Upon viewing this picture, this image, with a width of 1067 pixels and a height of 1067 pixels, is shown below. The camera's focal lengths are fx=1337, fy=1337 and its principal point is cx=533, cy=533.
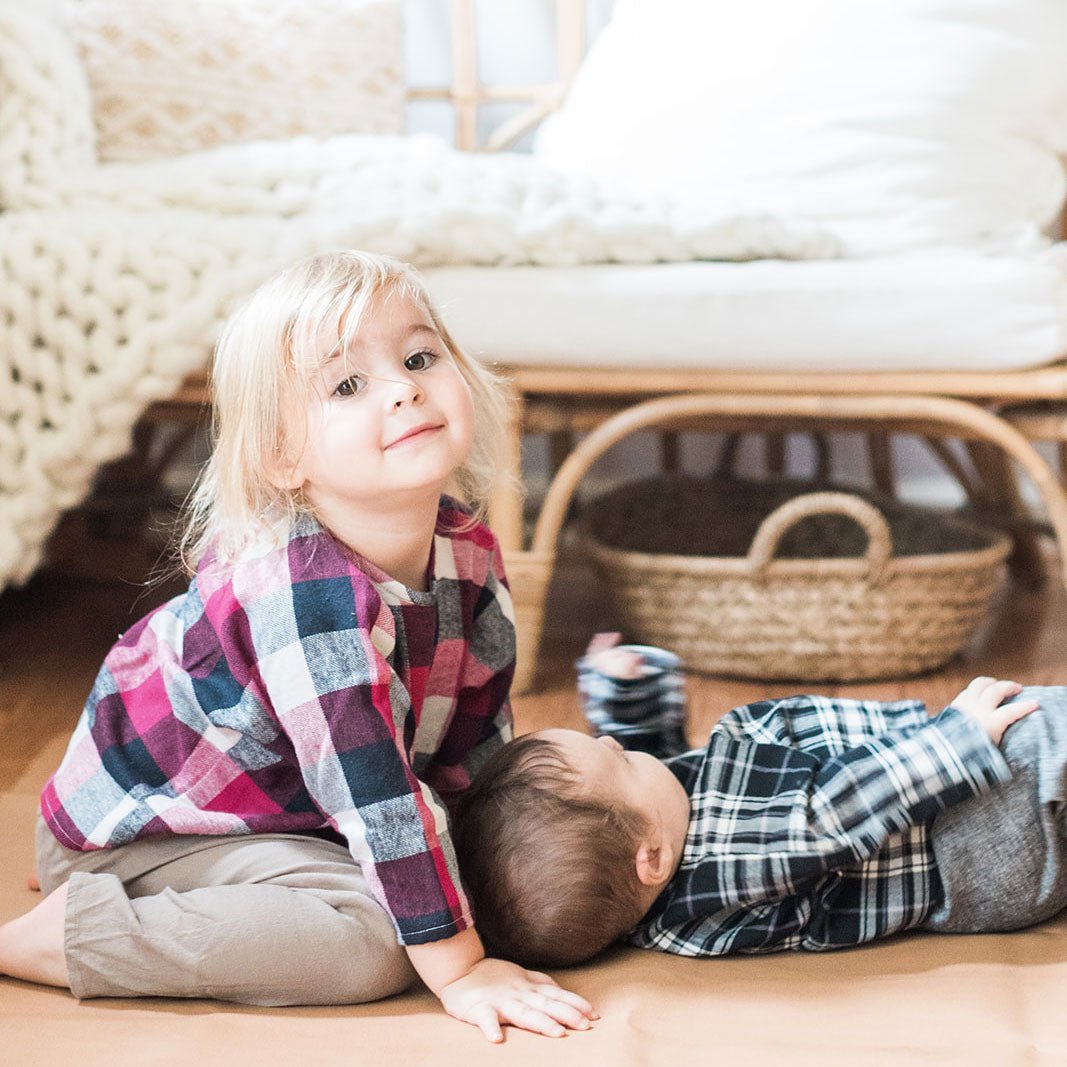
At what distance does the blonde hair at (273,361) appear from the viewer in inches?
34.8

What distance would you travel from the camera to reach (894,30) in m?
1.61

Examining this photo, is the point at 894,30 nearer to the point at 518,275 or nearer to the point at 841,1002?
the point at 518,275

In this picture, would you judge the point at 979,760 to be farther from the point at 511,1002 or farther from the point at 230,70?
the point at 230,70

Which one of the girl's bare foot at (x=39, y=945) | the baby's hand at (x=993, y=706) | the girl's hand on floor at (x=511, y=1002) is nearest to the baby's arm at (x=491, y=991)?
the girl's hand on floor at (x=511, y=1002)

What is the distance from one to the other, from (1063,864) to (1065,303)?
2.09ft

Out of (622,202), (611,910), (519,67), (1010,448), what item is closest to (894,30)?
(622,202)

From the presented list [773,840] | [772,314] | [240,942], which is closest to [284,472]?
[240,942]

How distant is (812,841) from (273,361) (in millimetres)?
479

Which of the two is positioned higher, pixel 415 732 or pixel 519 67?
pixel 519 67

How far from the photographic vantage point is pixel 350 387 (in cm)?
89

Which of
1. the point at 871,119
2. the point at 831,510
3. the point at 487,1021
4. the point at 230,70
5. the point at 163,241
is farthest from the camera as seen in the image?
the point at 230,70

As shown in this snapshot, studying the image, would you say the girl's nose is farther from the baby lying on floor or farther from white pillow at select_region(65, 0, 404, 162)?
white pillow at select_region(65, 0, 404, 162)

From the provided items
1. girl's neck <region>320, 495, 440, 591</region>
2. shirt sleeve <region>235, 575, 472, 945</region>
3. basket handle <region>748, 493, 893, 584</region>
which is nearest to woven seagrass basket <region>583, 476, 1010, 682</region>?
basket handle <region>748, 493, 893, 584</region>

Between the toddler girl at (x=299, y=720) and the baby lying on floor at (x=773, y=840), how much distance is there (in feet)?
0.15
